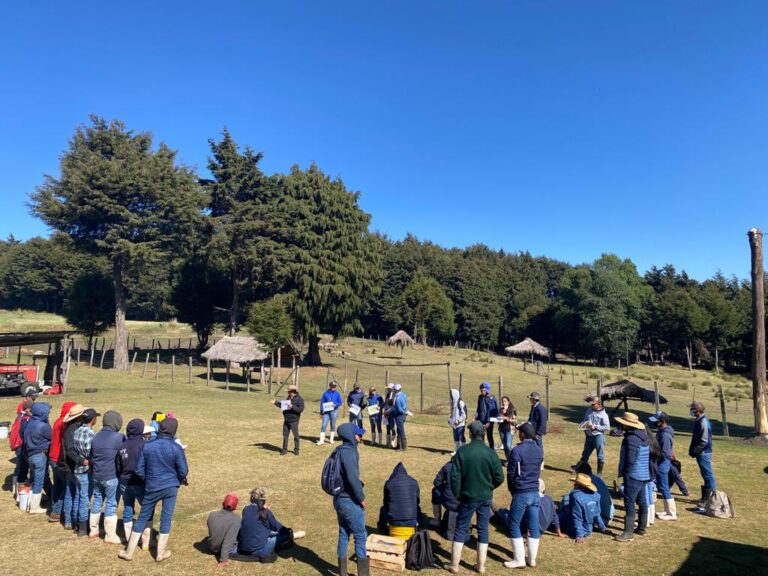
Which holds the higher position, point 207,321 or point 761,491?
point 207,321

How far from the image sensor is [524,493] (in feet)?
24.5

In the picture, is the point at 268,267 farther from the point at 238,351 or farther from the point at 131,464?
the point at 131,464

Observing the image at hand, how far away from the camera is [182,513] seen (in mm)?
9883

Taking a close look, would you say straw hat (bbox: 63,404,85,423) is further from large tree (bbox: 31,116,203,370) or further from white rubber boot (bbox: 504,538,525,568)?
large tree (bbox: 31,116,203,370)

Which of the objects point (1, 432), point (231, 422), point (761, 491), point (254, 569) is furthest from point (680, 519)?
point (1, 432)

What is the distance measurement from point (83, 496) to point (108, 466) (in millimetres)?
1112

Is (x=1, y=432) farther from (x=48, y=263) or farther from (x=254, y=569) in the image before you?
(x=48, y=263)

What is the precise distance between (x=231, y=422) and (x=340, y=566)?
44.6 feet

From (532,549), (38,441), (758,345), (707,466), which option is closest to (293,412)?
(38,441)

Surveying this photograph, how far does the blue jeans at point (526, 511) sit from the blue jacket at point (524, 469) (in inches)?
3.3

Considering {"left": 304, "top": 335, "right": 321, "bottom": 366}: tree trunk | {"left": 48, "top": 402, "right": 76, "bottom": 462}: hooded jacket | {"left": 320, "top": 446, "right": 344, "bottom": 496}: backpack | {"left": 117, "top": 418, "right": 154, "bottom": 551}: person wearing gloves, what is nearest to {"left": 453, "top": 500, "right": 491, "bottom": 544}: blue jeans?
{"left": 320, "top": 446, "right": 344, "bottom": 496}: backpack

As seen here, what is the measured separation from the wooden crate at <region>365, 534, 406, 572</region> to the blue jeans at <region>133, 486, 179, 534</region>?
2.84 m

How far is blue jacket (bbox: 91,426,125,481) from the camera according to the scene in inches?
303

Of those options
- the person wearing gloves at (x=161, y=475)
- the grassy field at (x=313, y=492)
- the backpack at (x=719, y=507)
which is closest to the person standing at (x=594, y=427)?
the grassy field at (x=313, y=492)
